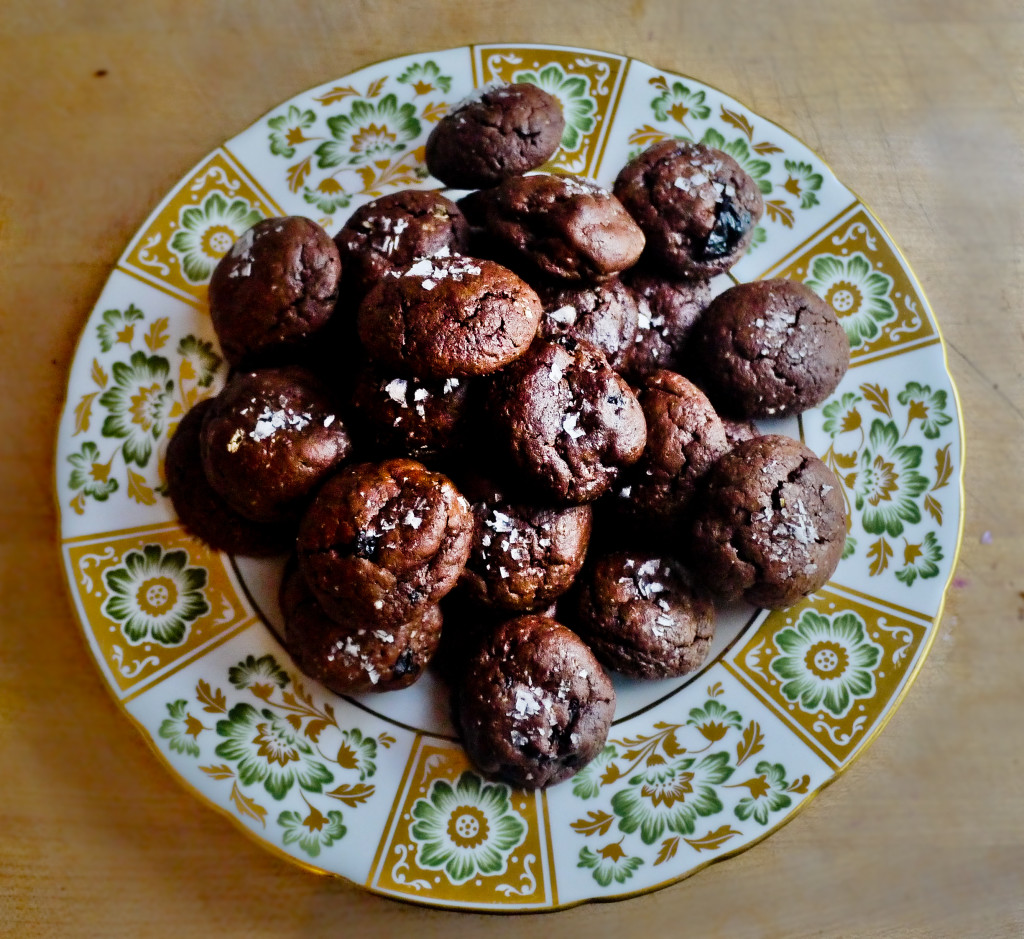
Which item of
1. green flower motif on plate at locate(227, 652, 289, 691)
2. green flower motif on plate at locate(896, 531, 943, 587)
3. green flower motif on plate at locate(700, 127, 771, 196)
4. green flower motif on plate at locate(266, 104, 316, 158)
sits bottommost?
green flower motif on plate at locate(227, 652, 289, 691)

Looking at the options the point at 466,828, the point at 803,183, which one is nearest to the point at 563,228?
the point at 803,183

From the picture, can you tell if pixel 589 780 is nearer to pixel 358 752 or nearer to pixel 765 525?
pixel 358 752

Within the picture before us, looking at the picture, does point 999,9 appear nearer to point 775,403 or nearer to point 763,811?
point 775,403

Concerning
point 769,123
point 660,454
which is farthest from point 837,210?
point 660,454

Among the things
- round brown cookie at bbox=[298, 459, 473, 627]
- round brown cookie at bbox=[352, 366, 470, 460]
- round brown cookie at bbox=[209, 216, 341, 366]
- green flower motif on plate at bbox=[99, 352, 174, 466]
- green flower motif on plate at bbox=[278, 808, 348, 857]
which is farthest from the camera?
green flower motif on plate at bbox=[99, 352, 174, 466]

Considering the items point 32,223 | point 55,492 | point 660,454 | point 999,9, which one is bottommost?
point 55,492

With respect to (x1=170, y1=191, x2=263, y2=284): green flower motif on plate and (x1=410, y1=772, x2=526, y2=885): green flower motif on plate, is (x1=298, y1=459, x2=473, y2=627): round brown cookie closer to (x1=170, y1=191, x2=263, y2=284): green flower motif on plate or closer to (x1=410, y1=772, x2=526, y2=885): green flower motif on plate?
(x1=410, y1=772, x2=526, y2=885): green flower motif on plate

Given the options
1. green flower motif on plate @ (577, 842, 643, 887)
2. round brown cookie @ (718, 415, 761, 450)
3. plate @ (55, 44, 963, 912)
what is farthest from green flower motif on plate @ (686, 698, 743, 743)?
round brown cookie @ (718, 415, 761, 450)

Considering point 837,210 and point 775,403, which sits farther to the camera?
point 837,210
